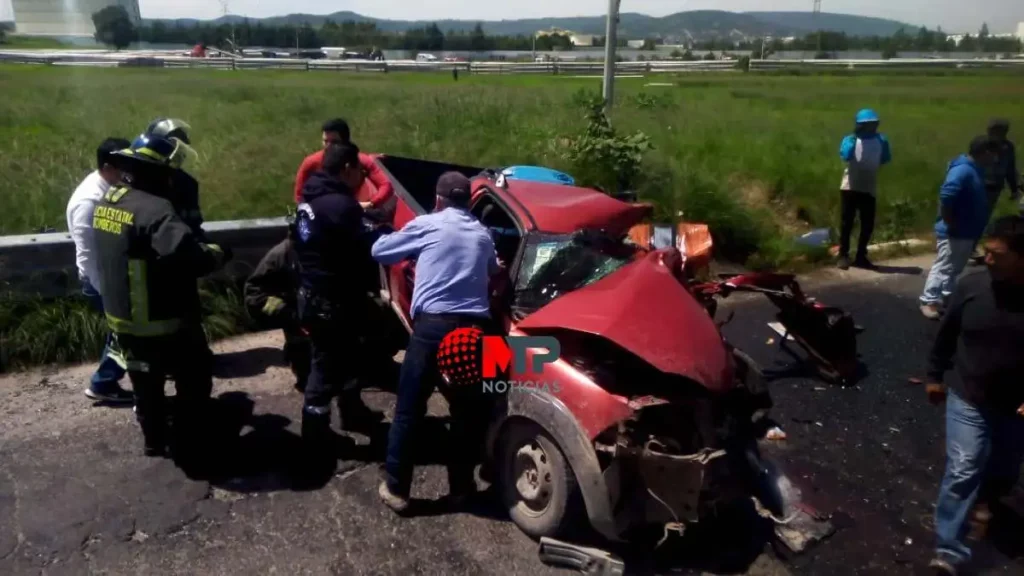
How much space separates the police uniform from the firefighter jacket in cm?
54

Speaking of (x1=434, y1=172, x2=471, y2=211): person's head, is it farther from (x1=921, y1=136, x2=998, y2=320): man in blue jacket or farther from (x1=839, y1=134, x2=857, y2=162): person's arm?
(x1=839, y1=134, x2=857, y2=162): person's arm

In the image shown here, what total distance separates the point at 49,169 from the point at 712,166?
8798 mm

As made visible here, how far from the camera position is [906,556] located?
4.18 meters

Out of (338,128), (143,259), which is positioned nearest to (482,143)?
(338,128)

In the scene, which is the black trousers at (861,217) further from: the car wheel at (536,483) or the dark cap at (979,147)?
the car wheel at (536,483)

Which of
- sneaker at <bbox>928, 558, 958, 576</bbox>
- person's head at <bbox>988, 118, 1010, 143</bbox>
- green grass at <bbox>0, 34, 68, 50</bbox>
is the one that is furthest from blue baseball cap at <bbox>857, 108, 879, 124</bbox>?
green grass at <bbox>0, 34, 68, 50</bbox>

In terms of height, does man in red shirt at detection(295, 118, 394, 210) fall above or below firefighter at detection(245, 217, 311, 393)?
above

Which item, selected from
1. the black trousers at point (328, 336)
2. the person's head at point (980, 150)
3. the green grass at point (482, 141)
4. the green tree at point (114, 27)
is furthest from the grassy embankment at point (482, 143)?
the black trousers at point (328, 336)

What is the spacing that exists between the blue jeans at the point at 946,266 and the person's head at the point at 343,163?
5.59 m

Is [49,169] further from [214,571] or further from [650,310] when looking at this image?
[650,310]

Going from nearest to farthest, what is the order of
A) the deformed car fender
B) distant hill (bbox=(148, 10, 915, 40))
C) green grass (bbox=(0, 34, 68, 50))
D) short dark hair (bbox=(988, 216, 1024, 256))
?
short dark hair (bbox=(988, 216, 1024, 256)), the deformed car fender, green grass (bbox=(0, 34, 68, 50)), distant hill (bbox=(148, 10, 915, 40))

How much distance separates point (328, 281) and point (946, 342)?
3204mm

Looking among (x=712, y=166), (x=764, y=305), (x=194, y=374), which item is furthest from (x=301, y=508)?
(x=712, y=166)

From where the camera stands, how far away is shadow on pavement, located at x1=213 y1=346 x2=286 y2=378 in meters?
6.21
